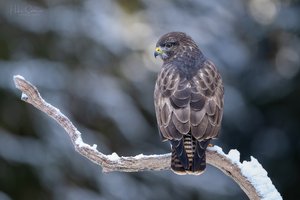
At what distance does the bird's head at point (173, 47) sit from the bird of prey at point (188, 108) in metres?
0.18

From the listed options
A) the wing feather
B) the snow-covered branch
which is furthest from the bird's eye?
the snow-covered branch

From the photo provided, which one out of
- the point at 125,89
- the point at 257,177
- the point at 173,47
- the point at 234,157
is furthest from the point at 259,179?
the point at 125,89

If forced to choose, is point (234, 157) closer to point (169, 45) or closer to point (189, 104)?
point (189, 104)

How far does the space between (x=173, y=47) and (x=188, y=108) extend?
4.79 feet

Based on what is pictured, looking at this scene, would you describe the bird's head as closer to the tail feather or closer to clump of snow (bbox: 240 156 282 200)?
the tail feather

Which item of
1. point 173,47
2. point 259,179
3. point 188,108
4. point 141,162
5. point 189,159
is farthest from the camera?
point 173,47

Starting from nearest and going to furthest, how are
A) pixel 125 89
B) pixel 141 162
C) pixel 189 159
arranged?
1. pixel 141 162
2. pixel 189 159
3. pixel 125 89

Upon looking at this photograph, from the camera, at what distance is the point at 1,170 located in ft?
47.0

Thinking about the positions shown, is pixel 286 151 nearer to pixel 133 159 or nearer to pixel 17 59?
pixel 17 59

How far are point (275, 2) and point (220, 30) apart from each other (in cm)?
95

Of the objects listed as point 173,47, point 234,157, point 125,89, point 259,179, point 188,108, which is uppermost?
point 125,89

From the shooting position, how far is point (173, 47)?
9.81m

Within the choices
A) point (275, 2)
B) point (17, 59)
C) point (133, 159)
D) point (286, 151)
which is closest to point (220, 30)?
point (275, 2)

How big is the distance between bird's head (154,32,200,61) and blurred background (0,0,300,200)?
4.82m
